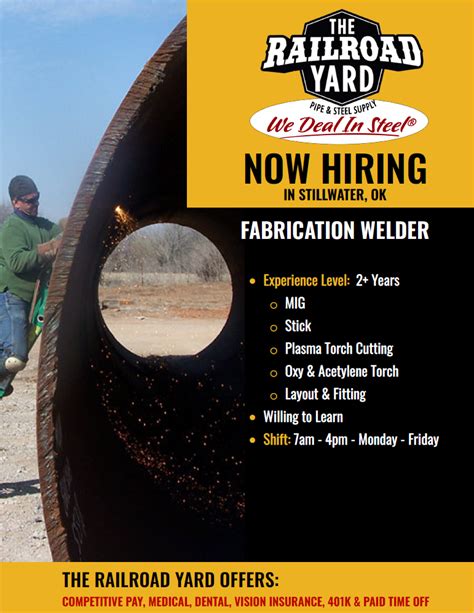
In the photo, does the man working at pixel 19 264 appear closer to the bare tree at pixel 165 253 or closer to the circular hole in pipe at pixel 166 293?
the circular hole in pipe at pixel 166 293

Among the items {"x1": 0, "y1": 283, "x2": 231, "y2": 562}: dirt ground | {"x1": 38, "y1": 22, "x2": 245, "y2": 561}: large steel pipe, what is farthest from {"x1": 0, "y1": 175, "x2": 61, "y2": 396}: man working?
{"x1": 0, "y1": 283, "x2": 231, "y2": 562}: dirt ground

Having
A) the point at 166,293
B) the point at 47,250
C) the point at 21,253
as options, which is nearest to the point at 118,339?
the point at 166,293

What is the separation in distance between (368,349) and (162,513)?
1.55 metres

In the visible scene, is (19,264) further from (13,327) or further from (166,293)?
(166,293)

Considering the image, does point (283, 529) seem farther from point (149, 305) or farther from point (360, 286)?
point (149, 305)

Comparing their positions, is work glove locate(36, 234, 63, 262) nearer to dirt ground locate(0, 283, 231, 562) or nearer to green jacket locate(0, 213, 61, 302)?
green jacket locate(0, 213, 61, 302)

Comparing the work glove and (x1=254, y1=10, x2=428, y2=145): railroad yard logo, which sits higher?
(x1=254, y1=10, x2=428, y2=145): railroad yard logo

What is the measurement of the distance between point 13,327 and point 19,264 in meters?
0.45

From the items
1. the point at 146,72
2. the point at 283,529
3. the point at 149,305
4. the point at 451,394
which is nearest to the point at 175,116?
the point at 146,72

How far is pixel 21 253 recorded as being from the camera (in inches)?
200

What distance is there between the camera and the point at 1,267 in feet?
17.5

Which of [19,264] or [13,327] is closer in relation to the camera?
[19,264]

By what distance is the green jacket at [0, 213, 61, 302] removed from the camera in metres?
5.08

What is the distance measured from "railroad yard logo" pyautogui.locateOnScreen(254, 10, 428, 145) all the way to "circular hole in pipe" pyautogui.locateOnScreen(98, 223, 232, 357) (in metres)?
6.03
